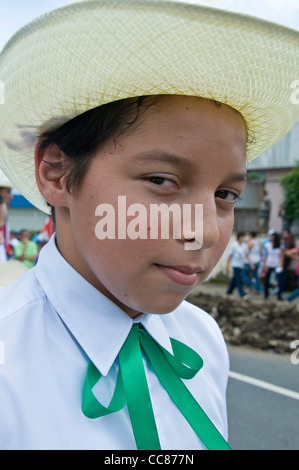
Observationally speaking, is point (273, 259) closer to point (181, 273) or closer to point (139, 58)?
point (181, 273)

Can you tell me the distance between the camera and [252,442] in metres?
3.48

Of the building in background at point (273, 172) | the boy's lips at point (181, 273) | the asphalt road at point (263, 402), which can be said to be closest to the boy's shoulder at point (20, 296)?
the boy's lips at point (181, 273)

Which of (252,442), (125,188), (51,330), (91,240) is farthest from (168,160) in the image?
(252,442)

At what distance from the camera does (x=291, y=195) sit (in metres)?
24.5

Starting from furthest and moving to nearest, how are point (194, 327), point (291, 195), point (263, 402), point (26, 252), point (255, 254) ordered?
point (291, 195) < point (255, 254) < point (26, 252) < point (263, 402) < point (194, 327)

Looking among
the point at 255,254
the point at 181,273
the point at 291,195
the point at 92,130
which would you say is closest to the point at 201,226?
the point at 181,273

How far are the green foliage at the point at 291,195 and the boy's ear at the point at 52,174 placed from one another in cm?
2457

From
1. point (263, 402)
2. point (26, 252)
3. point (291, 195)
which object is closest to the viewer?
point (263, 402)

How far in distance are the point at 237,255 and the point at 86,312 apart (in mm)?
9766

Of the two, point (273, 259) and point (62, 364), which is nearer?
point (62, 364)

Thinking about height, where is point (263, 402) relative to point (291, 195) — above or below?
below

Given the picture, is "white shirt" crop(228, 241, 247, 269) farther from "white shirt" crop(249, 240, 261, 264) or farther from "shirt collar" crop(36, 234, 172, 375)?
"shirt collar" crop(36, 234, 172, 375)

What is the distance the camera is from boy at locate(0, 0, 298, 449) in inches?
34.7

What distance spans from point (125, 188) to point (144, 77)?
0.79 feet
